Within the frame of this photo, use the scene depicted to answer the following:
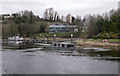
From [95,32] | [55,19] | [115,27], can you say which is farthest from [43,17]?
[115,27]

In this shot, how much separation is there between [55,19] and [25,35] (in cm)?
5132

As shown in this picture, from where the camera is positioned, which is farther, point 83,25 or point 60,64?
point 83,25

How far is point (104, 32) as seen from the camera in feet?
183

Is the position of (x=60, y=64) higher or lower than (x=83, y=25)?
lower

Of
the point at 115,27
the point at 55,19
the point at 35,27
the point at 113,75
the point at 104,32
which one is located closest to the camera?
the point at 113,75

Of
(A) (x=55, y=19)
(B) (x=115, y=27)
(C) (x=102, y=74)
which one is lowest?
(C) (x=102, y=74)

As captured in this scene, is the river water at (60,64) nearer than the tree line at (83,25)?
Yes

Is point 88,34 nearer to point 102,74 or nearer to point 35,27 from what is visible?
point 35,27

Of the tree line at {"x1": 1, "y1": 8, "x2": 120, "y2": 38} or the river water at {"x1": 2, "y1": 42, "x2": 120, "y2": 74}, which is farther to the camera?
the tree line at {"x1": 1, "y1": 8, "x2": 120, "y2": 38}

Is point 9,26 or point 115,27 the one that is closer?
point 115,27

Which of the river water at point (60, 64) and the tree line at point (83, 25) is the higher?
the tree line at point (83, 25)

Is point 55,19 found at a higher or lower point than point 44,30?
higher

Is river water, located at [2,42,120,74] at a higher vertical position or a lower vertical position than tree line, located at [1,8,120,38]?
lower

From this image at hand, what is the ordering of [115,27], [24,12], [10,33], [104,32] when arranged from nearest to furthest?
[115,27]
[104,32]
[10,33]
[24,12]
